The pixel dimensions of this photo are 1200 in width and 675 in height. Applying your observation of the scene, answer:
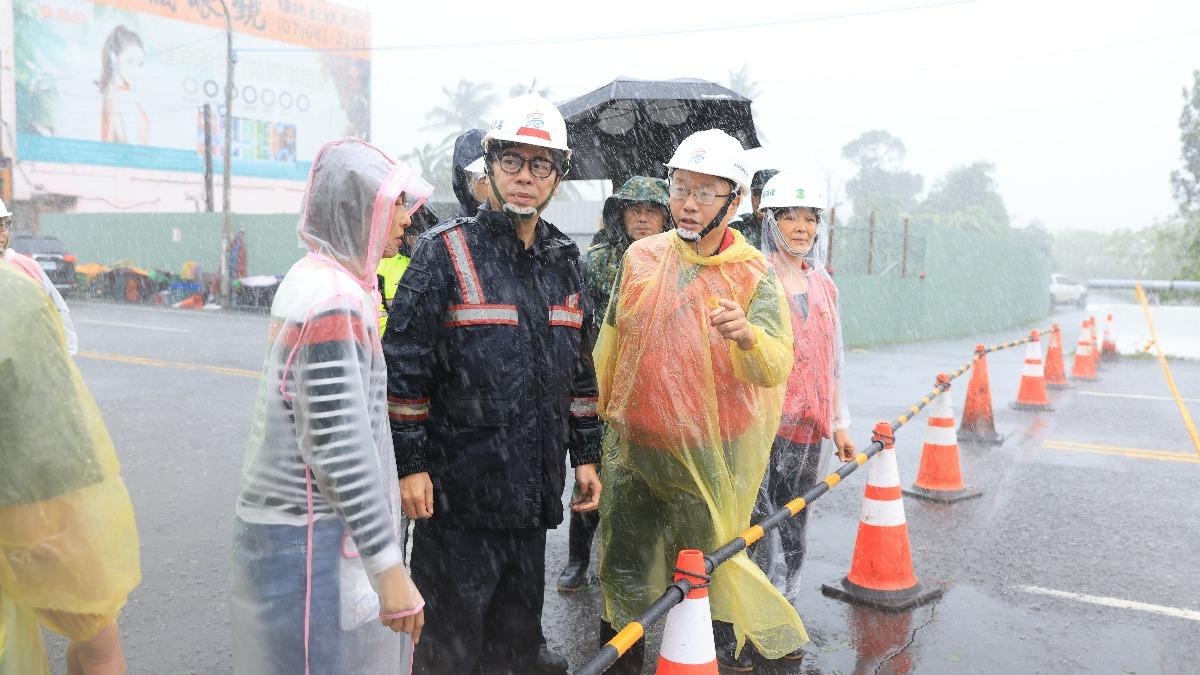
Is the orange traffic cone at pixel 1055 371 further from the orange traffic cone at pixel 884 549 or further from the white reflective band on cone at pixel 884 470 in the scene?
the white reflective band on cone at pixel 884 470

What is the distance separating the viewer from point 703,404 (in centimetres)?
319

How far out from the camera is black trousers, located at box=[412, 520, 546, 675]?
2768 millimetres

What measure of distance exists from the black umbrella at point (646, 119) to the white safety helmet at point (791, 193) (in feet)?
5.81

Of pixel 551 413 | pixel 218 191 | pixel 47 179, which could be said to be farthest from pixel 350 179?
pixel 218 191

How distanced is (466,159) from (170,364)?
9.13m

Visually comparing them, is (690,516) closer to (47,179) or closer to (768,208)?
(768,208)

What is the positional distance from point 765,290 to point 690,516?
816 mm

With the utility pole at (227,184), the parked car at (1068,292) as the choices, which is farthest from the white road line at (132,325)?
the parked car at (1068,292)

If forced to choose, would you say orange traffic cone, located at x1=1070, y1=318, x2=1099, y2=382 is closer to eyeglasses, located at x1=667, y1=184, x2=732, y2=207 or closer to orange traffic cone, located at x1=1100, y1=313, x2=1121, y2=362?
orange traffic cone, located at x1=1100, y1=313, x2=1121, y2=362

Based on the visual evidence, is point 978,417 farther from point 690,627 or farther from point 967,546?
point 690,627

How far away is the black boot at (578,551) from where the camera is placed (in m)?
4.51

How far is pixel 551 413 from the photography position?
2793 millimetres

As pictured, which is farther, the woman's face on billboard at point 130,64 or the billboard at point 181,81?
the woman's face on billboard at point 130,64

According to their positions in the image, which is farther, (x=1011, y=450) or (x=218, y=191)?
(x=218, y=191)
